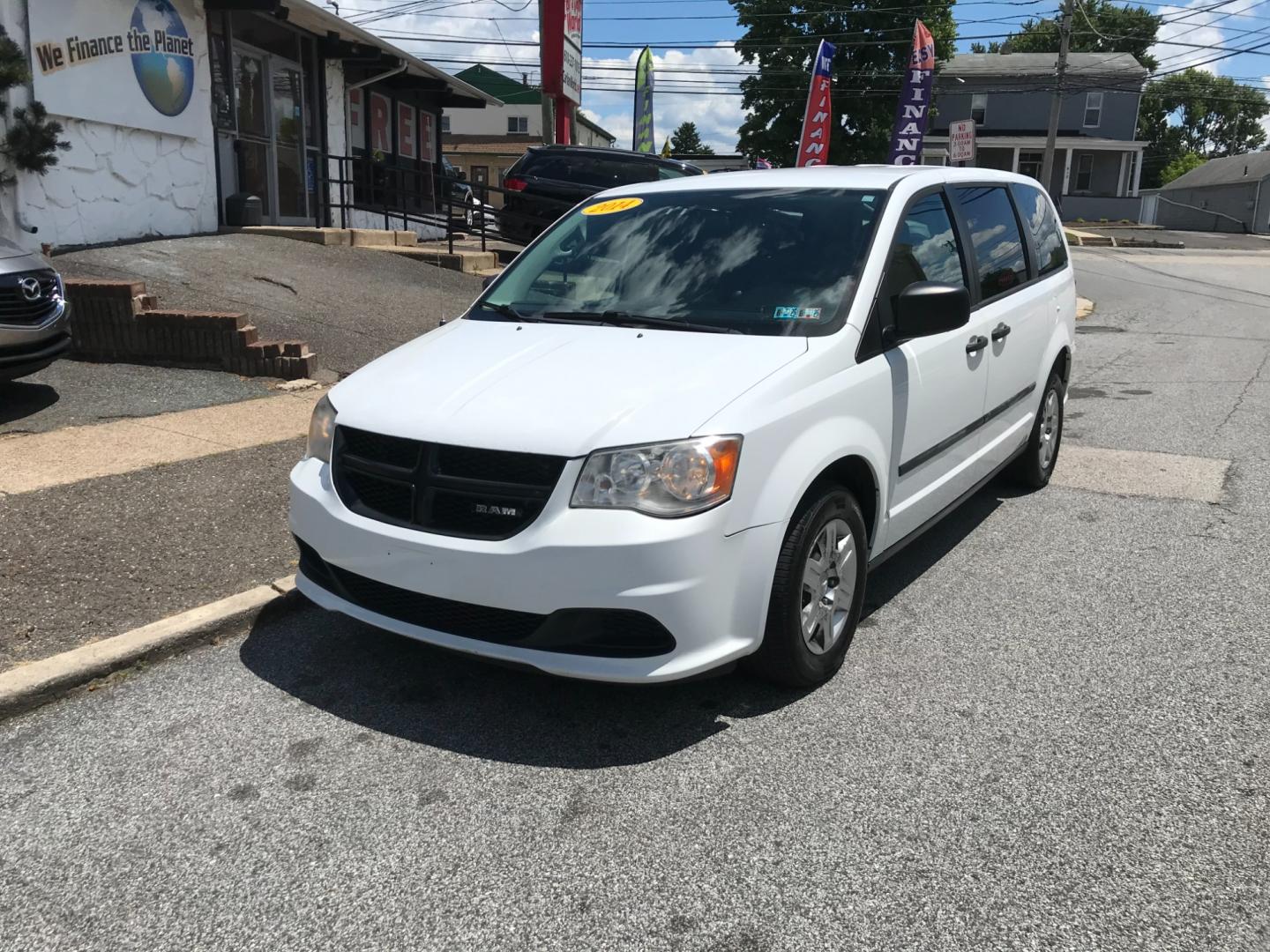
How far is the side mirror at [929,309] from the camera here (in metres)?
3.88

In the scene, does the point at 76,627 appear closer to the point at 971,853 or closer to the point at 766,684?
the point at 766,684

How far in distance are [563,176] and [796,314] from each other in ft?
39.6

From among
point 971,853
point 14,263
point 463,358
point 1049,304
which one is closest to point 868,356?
point 463,358

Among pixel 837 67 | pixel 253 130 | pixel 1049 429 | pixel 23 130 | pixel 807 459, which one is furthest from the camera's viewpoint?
pixel 837 67

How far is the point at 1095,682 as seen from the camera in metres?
3.75

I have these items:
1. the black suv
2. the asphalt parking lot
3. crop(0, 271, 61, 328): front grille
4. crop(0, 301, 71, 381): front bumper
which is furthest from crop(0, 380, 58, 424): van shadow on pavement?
the black suv

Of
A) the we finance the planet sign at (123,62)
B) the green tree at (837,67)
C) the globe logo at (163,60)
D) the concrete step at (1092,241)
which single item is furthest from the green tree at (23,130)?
the green tree at (837,67)

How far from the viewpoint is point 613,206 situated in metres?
4.86

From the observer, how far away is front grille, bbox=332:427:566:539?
3.17 m

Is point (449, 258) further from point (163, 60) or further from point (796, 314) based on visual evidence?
point (796, 314)

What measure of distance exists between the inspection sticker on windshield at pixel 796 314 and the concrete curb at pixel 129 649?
239cm

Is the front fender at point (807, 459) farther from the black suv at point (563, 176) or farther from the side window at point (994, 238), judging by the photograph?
the black suv at point (563, 176)

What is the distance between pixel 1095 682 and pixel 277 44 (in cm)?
1534

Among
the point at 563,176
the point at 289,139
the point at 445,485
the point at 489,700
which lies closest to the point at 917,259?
the point at 445,485
